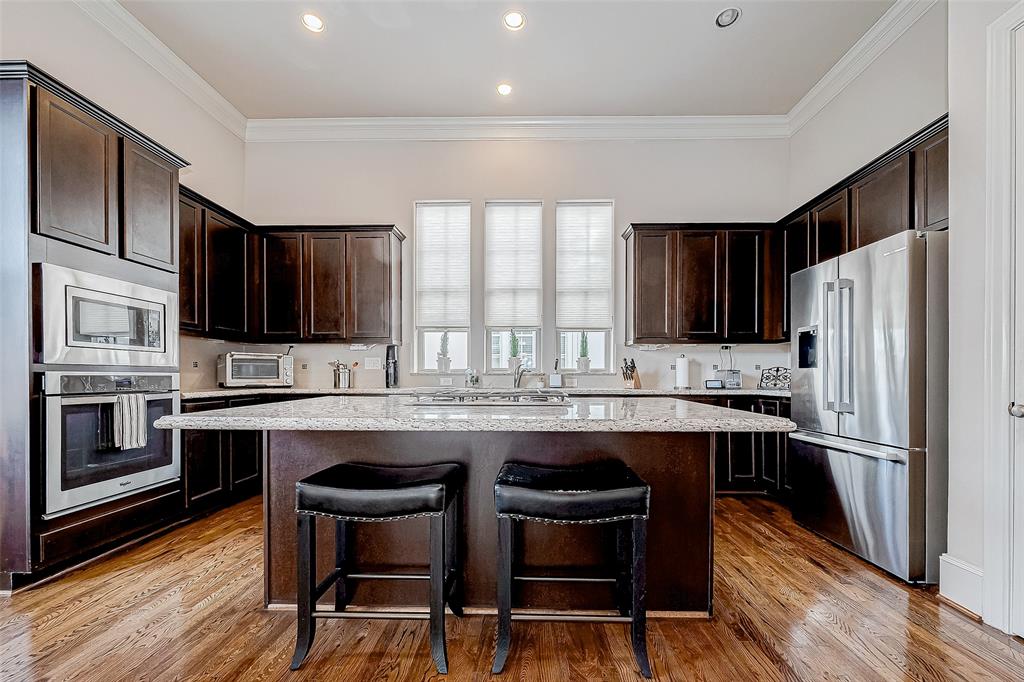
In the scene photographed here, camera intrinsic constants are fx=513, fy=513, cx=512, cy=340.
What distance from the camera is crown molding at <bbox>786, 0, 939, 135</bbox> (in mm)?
3336

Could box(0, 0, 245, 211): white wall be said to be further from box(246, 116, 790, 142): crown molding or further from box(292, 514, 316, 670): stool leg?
box(292, 514, 316, 670): stool leg

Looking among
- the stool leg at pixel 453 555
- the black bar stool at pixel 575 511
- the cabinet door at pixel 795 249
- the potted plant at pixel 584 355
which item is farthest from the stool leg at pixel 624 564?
the cabinet door at pixel 795 249

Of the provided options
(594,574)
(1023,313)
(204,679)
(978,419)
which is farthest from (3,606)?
(1023,313)

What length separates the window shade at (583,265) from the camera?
4.89 metres

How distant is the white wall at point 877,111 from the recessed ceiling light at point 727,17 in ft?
3.74

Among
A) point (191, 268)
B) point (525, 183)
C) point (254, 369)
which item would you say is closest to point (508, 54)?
point (525, 183)

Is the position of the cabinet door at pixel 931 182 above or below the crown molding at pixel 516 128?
below

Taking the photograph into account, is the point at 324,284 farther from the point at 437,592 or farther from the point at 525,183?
the point at 437,592

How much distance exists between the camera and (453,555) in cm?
206

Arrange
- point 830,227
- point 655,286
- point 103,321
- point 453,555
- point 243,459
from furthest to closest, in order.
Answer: point 655,286 < point 243,459 < point 830,227 < point 103,321 < point 453,555

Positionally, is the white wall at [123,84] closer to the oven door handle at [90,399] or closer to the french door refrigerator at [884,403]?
the oven door handle at [90,399]

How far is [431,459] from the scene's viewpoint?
6.94 ft

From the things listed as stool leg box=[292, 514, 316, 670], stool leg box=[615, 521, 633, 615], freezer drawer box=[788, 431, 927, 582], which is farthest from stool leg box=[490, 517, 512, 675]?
freezer drawer box=[788, 431, 927, 582]

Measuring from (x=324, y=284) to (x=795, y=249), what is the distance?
4001 millimetres
